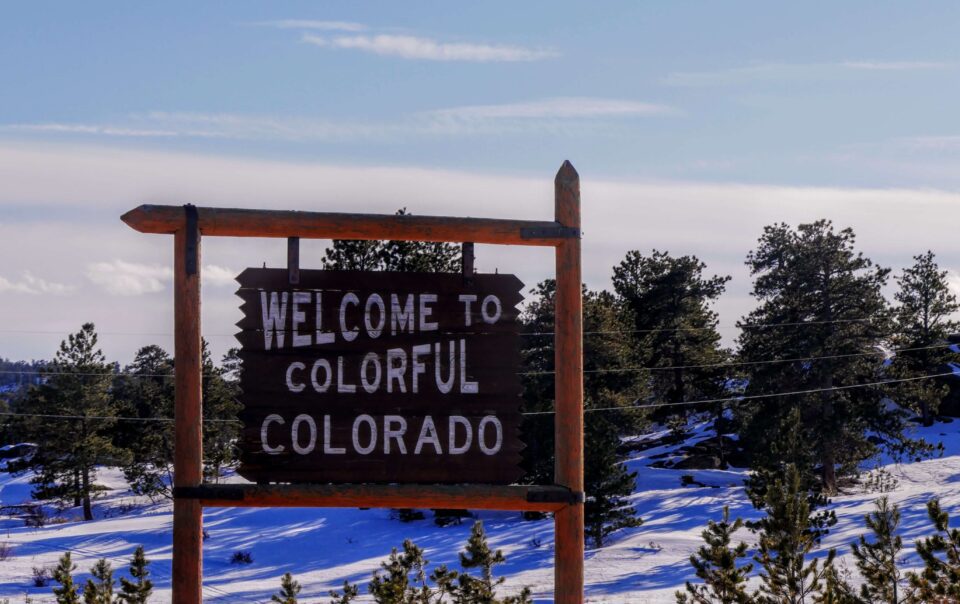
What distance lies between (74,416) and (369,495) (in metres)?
45.1

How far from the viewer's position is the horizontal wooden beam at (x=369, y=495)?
5.84 metres

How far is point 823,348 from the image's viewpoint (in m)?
39.9

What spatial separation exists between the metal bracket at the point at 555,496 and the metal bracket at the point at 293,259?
1.78 m

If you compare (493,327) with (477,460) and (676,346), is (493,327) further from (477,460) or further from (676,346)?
(676,346)

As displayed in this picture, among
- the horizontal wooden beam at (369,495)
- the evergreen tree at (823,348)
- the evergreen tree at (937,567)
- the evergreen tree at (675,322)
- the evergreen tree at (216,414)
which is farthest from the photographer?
the evergreen tree at (675,322)

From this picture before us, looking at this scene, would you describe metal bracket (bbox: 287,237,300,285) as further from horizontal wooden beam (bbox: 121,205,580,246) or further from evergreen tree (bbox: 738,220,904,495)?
evergreen tree (bbox: 738,220,904,495)

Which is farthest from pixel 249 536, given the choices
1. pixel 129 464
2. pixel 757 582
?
pixel 757 582

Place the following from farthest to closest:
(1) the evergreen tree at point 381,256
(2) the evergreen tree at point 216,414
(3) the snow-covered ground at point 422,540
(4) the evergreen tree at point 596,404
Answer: (2) the evergreen tree at point 216,414 < (4) the evergreen tree at point 596,404 < (3) the snow-covered ground at point 422,540 < (1) the evergreen tree at point 381,256

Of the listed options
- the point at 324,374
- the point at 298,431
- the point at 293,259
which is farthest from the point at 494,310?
the point at 298,431

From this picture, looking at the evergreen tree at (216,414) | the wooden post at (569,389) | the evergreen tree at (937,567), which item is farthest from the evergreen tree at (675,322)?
the wooden post at (569,389)

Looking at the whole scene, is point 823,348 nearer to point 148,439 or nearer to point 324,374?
point 148,439

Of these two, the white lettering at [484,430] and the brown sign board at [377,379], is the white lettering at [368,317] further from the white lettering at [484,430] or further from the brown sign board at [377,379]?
the white lettering at [484,430]

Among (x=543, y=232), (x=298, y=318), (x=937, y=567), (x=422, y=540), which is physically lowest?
(x=422, y=540)

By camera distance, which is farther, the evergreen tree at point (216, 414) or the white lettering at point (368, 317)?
the evergreen tree at point (216, 414)
